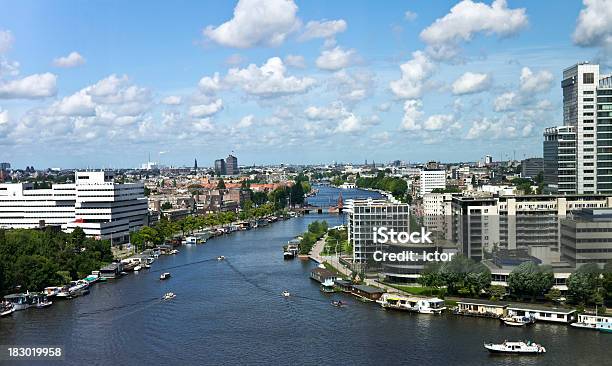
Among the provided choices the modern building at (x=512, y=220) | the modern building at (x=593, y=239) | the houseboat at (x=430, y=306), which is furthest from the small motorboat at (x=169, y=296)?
the modern building at (x=593, y=239)

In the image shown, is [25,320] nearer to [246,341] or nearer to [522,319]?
[246,341]

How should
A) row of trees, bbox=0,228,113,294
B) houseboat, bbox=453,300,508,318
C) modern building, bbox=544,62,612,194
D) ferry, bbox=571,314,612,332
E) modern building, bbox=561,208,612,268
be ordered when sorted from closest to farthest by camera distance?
ferry, bbox=571,314,612,332
houseboat, bbox=453,300,508,318
modern building, bbox=561,208,612,268
row of trees, bbox=0,228,113,294
modern building, bbox=544,62,612,194

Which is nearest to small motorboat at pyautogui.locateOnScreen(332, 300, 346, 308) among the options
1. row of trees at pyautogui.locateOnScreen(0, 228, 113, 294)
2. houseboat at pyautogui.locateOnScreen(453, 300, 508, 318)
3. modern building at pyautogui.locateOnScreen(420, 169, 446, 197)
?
houseboat at pyautogui.locateOnScreen(453, 300, 508, 318)

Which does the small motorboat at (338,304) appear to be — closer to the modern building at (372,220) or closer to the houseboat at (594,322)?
the modern building at (372,220)

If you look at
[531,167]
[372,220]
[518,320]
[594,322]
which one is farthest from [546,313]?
[531,167]

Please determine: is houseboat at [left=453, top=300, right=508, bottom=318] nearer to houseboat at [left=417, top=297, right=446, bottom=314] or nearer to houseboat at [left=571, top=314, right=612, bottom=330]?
houseboat at [left=417, top=297, right=446, bottom=314]
